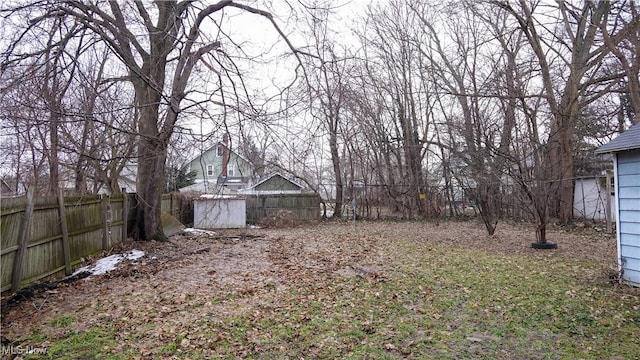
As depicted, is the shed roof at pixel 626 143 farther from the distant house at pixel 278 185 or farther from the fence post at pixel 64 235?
the distant house at pixel 278 185

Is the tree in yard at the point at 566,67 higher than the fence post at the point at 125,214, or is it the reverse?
the tree in yard at the point at 566,67

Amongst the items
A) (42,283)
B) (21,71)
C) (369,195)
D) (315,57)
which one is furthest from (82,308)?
A: (369,195)

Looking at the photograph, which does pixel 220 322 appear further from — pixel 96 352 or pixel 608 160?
pixel 608 160

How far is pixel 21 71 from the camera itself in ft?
23.3

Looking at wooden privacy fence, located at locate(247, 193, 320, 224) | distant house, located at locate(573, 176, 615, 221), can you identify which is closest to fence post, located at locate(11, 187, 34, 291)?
wooden privacy fence, located at locate(247, 193, 320, 224)

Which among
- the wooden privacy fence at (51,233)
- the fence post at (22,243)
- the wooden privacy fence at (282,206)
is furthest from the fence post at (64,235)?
the wooden privacy fence at (282,206)

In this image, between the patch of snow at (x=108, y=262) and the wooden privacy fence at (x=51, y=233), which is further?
the patch of snow at (x=108, y=262)

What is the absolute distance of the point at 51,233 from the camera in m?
6.22

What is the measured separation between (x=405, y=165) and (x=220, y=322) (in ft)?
55.7

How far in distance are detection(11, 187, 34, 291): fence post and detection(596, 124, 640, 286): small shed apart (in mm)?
8236

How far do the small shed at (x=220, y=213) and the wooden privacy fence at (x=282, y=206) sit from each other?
1.23 meters

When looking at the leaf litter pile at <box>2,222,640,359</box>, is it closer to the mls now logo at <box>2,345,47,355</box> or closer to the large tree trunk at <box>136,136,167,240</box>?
the mls now logo at <box>2,345,47,355</box>

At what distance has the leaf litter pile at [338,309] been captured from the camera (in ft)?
12.4

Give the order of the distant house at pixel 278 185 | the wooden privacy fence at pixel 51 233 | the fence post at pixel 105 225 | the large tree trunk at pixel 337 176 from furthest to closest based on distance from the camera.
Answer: the distant house at pixel 278 185 → the large tree trunk at pixel 337 176 → the fence post at pixel 105 225 → the wooden privacy fence at pixel 51 233
